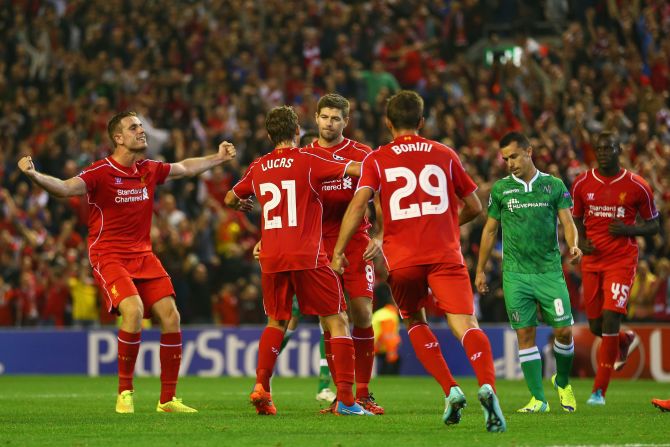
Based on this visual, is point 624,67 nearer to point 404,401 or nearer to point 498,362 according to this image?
point 498,362

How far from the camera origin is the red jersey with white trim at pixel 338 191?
1147 centimetres

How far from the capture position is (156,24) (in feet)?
93.9

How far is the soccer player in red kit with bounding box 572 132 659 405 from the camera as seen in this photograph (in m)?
12.8

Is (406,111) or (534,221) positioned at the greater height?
(406,111)

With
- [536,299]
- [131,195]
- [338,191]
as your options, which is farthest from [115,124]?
[536,299]

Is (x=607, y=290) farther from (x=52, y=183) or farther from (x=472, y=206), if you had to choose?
(x=52, y=183)

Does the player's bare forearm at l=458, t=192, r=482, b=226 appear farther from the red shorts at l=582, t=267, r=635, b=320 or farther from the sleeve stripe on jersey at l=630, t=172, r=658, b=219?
the sleeve stripe on jersey at l=630, t=172, r=658, b=219

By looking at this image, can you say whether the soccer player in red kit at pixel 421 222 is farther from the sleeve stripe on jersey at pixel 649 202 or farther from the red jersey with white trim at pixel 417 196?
the sleeve stripe on jersey at pixel 649 202

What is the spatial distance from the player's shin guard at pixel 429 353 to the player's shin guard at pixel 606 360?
3.59 m

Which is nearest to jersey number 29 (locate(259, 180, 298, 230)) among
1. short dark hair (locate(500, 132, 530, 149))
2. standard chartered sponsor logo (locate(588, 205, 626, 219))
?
short dark hair (locate(500, 132, 530, 149))

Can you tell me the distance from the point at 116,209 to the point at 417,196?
3.42m

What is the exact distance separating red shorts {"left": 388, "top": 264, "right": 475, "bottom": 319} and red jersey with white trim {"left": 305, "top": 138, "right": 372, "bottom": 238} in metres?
2.01

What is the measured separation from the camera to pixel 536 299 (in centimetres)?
1171

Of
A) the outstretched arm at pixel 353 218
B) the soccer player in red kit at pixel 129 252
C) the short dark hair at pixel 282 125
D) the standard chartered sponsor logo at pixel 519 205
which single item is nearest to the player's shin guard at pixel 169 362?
the soccer player in red kit at pixel 129 252
